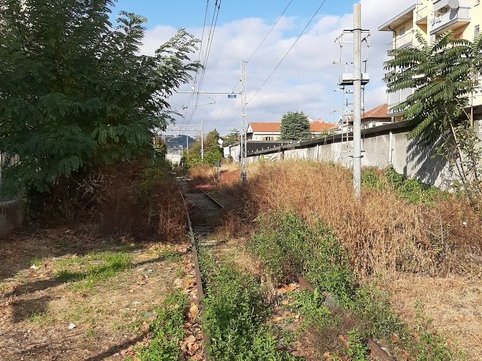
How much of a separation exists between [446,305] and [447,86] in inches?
263

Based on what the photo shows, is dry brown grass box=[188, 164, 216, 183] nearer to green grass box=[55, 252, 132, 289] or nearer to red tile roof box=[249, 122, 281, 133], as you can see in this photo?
green grass box=[55, 252, 132, 289]

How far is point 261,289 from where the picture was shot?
6.71 m

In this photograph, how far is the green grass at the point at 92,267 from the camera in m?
7.91

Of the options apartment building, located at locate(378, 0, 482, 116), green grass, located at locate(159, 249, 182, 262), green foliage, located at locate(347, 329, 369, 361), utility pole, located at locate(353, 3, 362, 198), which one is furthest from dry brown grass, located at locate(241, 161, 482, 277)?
apartment building, located at locate(378, 0, 482, 116)

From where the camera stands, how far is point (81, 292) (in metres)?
7.16

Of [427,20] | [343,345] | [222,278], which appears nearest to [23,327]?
[222,278]

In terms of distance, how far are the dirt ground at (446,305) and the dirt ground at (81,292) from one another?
3.06m

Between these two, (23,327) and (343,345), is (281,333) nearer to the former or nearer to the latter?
(343,345)

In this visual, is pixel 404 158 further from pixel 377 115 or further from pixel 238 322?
pixel 377 115

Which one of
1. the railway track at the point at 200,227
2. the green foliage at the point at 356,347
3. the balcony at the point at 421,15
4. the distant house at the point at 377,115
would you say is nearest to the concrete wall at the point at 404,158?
the railway track at the point at 200,227

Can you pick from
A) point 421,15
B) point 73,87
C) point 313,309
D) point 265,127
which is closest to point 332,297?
point 313,309

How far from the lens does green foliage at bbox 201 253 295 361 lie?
4.42 m

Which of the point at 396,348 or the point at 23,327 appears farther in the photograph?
the point at 23,327

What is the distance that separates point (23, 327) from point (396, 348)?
4.20 meters
